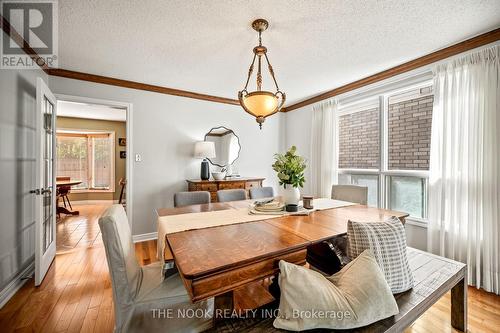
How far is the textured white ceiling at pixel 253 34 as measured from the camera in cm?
167

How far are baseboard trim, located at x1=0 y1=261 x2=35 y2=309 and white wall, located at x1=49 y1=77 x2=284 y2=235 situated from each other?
1.16 metres

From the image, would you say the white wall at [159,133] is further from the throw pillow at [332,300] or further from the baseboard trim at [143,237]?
the throw pillow at [332,300]

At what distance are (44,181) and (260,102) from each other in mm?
2440

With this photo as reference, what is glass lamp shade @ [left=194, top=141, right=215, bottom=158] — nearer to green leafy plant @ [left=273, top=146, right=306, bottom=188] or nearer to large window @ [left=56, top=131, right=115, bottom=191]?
green leafy plant @ [left=273, top=146, right=306, bottom=188]

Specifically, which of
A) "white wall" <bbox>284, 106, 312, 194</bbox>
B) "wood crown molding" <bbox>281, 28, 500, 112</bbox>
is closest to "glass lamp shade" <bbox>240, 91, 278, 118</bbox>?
"wood crown molding" <bbox>281, 28, 500, 112</bbox>


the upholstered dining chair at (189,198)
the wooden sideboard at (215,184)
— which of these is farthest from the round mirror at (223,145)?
the upholstered dining chair at (189,198)

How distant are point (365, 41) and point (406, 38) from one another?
0.37 metres

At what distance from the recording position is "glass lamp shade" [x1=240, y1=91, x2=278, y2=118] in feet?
6.22

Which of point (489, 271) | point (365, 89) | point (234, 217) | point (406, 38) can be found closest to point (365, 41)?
point (406, 38)

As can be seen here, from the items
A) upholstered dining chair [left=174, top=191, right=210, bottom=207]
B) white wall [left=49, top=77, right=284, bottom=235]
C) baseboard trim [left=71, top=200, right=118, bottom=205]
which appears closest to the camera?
upholstered dining chair [left=174, top=191, right=210, bottom=207]

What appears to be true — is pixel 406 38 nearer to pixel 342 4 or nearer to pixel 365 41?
pixel 365 41

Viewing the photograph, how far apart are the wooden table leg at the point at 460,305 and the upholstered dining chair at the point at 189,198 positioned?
7.55ft

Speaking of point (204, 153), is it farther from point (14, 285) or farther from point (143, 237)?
point (14, 285)

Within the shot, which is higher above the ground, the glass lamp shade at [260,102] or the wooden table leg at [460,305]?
the glass lamp shade at [260,102]
